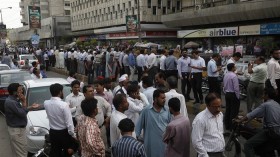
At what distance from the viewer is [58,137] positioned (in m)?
5.25

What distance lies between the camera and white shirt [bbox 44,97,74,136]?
515 centimetres

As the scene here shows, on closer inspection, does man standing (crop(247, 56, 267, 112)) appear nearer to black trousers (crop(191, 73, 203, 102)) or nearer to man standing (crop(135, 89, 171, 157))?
black trousers (crop(191, 73, 203, 102))

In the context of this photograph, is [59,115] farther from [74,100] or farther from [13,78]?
[13,78]

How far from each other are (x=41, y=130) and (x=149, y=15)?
43.4 m

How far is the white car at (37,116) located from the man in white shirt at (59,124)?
155 centimetres

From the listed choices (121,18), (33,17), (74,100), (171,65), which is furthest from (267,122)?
(121,18)

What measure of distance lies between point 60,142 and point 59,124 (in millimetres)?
313

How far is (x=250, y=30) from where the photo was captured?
29969 millimetres

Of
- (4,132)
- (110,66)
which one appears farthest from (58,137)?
(110,66)

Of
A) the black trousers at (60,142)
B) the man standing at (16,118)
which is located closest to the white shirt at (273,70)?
the black trousers at (60,142)

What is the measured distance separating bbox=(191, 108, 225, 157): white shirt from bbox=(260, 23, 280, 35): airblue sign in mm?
25362

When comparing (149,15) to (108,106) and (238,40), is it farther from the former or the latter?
(108,106)

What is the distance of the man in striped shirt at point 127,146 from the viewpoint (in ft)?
12.0

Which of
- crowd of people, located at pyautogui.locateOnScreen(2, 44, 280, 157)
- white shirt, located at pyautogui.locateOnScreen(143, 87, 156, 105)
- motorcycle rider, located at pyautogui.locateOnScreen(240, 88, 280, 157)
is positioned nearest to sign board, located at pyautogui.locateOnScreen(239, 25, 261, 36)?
crowd of people, located at pyautogui.locateOnScreen(2, 44, 280, 157)
